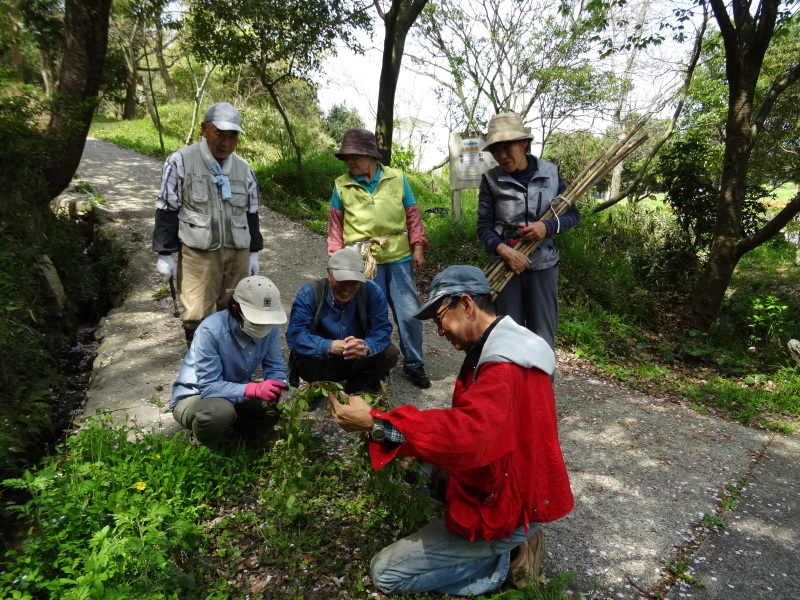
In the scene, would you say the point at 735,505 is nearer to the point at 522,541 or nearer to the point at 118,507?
the point at 522,541

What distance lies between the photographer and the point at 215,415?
295 cm

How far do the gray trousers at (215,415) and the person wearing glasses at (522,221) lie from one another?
73.0 inches

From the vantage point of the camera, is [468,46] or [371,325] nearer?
[371,325]

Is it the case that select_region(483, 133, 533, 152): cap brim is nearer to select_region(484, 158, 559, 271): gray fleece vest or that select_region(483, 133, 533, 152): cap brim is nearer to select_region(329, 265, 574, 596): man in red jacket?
select_region(484, 158, 559, 271): gray fleece vest

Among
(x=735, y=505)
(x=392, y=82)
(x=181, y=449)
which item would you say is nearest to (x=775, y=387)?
(x=735, y=505)

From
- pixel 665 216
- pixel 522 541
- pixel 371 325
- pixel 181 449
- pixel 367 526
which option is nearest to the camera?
pixel 522 541

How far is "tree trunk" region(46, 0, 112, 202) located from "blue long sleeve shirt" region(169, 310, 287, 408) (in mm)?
3688

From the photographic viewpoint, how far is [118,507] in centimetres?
251

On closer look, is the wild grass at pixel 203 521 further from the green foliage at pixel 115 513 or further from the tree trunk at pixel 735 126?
the tree trunk at pixel 735 126

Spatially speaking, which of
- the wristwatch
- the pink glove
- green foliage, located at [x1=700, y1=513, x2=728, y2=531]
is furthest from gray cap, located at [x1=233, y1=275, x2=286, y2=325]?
green foliage, located at [x1=700, y1=513, x2=728, y2=531]

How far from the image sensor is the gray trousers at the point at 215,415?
296 centimetres

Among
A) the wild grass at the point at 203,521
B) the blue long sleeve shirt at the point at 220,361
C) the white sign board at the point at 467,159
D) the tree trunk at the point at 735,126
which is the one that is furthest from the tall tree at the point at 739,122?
the blue long sleeve shirt at the point at 220,361

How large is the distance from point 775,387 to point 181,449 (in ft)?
18.1

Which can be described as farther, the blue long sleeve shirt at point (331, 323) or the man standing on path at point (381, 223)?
the man standing on path at point (381, 223)
